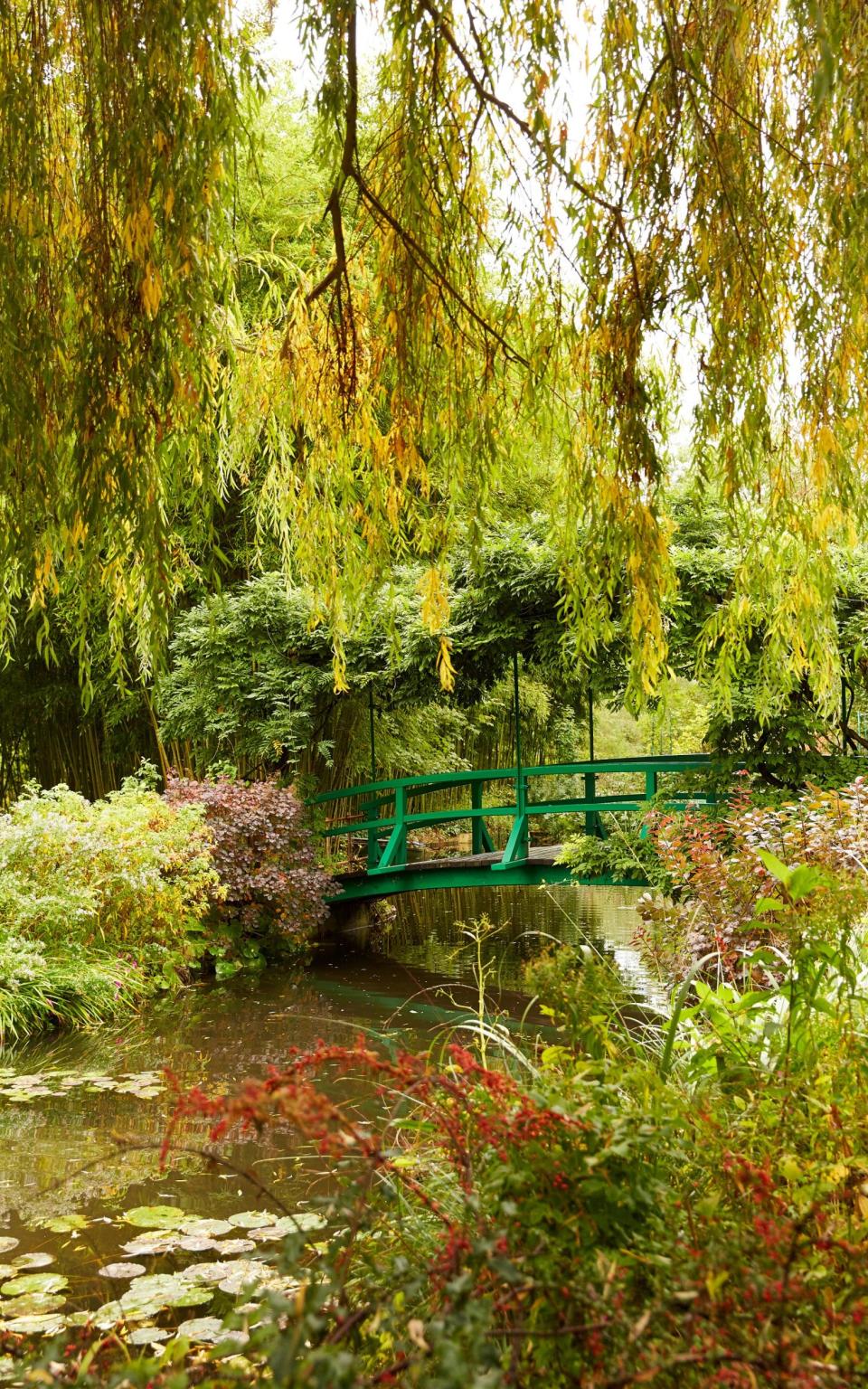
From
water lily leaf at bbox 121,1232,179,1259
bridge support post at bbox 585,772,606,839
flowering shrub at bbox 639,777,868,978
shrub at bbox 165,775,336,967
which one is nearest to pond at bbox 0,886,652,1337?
water lily leaf at bbox 121,1232,179,1259

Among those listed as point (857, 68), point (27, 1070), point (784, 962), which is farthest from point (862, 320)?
point (27, 1070)

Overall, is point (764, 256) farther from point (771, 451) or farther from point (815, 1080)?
point (815, 1080)

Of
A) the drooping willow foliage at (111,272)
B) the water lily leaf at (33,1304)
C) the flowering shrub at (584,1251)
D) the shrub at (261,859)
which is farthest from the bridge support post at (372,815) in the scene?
the flowering shrub at (584,1251)

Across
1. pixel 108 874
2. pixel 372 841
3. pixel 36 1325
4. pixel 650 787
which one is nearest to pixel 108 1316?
pixel 36 1325

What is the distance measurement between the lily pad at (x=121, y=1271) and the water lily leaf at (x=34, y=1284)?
0.10 m

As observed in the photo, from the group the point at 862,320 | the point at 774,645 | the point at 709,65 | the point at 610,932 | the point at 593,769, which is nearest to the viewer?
the point at 709,65

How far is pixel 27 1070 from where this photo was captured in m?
5.80

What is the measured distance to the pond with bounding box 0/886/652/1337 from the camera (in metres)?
3.21

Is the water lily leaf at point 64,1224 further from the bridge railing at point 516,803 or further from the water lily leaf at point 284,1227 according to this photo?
the bridge railing at point 516,803

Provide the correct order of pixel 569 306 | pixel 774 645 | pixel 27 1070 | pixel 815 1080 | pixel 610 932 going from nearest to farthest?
1. pixel 815 1080
2. pixel 569 306
3. pixel 774 645
4. pixel 27 1070
5. pixel 610 932

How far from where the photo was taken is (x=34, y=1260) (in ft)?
10.6

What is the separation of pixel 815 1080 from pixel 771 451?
4.36 feet

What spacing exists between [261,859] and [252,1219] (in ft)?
20.4

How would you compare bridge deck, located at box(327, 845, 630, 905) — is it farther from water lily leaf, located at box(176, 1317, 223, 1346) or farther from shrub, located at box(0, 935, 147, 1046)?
water lily leaf, located at box(176, 1317, 223, 1346)
